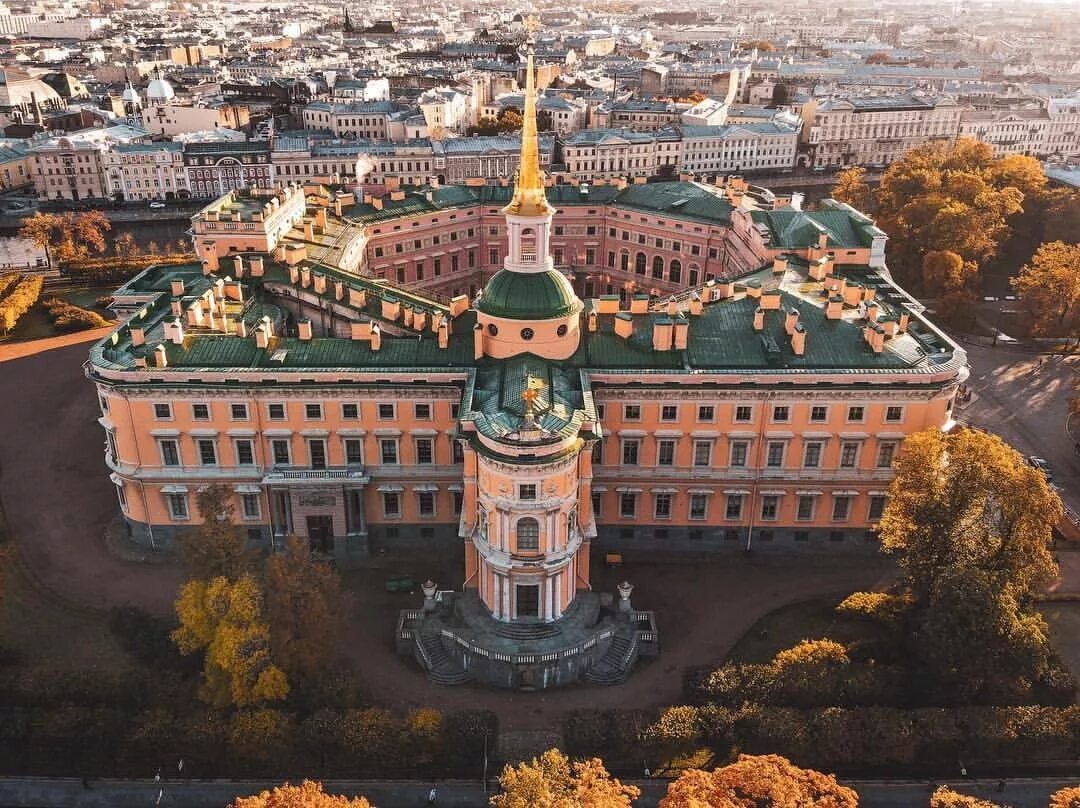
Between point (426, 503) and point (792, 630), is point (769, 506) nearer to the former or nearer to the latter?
point (792, 630)

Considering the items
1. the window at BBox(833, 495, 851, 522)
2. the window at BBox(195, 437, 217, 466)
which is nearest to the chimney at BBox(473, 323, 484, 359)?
the window at BBox(195, 437, 217, 466)

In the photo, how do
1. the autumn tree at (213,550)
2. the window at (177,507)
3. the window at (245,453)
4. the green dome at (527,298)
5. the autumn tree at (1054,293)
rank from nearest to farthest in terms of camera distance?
the autumn tree at (213,550)
the green dome at (527,298)
the window at (245,453)
the window at (177,507)
the autumn tree at (1054,293)

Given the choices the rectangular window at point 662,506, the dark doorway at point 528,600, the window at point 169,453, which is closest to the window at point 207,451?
the window at point 169,453

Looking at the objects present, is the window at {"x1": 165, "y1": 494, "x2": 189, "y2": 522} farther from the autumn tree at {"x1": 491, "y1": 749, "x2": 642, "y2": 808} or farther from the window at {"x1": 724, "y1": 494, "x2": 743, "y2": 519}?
the window at {"x1": 724, "y1": 494, "x2": 743, "y2": 519}

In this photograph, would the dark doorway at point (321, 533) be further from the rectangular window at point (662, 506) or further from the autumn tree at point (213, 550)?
the rectangular window at point (662, 506)

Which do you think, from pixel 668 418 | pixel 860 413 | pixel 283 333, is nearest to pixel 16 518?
pixel 283 333

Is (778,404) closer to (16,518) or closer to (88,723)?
(88,723)
